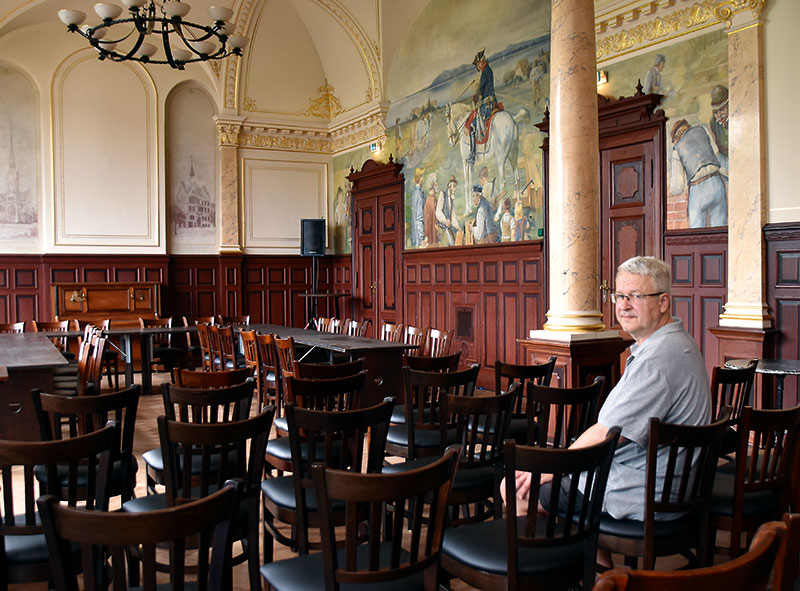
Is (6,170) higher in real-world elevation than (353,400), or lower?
higher

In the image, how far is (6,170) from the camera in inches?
442

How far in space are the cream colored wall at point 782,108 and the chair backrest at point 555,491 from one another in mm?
4630

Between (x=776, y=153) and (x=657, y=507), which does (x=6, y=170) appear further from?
(x=657, y=507)

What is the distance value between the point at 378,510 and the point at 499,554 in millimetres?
636

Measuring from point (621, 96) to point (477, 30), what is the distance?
3004 millimetres

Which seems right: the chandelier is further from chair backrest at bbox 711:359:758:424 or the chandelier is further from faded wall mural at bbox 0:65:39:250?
chair backrest at bbox 711:359:758:424

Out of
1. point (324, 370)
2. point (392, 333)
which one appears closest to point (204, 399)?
point (324, 370)

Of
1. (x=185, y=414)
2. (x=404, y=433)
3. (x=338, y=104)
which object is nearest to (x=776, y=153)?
(x=404, y=433)

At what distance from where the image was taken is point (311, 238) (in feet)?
42.2

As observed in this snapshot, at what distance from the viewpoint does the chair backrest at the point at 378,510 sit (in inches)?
74.2

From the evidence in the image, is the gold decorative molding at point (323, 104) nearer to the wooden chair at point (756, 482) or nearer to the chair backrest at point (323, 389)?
the chair backrest at point (323, 389)

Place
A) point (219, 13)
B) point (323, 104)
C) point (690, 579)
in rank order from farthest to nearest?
point (323, 104) → point (219, 13) → point (690, 579)

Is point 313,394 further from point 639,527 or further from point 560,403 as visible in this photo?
point 639,527

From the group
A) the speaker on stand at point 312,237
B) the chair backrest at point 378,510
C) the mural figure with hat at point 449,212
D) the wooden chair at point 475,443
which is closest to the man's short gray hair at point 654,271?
the wooden chair at point 475,443
